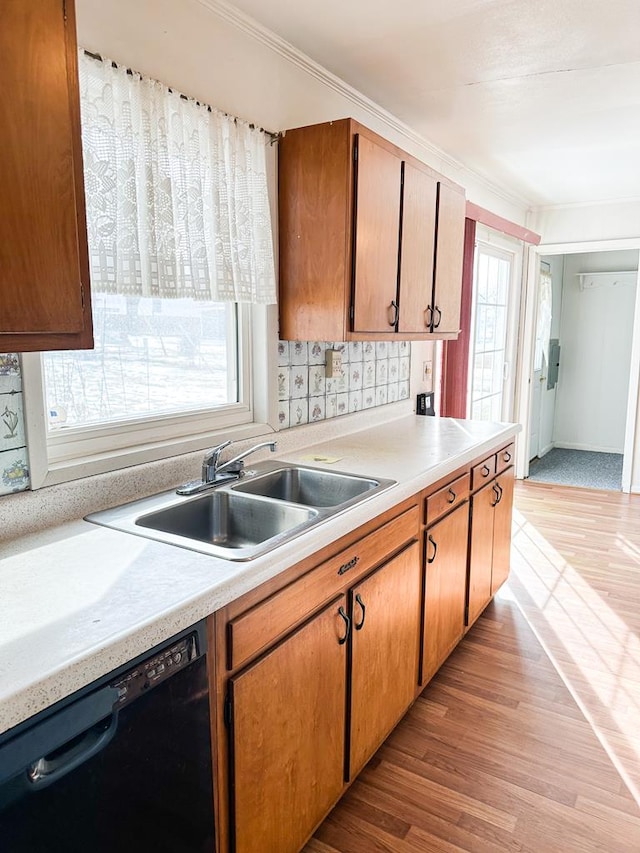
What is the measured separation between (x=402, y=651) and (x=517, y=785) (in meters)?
0.52

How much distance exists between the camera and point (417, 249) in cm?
258

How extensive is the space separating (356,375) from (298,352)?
51 centimetres

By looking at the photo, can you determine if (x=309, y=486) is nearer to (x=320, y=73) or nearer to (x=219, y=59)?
(x=219, y=59)

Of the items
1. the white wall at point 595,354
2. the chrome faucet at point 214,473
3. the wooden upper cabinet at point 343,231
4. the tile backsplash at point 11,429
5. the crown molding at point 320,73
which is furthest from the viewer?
the white wall at point 595,354

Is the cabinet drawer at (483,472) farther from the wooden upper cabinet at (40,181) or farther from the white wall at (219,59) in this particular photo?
the wooden upper cabinet at (40,181)

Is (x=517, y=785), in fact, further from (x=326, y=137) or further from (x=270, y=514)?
(x=326, y=137)

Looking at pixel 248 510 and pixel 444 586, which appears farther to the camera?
pixel 444 586

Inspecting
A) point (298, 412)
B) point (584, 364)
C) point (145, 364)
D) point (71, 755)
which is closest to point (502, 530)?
point (298, 412)

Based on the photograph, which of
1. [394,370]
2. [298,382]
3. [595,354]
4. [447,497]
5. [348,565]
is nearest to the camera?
[348,565]

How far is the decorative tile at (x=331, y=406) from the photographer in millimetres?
2652

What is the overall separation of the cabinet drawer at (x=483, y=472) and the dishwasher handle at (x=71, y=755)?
1823 mm

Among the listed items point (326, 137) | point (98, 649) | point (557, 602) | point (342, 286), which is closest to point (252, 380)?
point (342, 286)

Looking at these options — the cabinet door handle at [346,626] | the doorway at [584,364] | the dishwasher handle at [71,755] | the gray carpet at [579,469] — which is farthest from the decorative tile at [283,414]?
the doorway at [584,364]

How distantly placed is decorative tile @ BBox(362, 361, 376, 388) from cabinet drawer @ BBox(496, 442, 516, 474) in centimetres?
69
